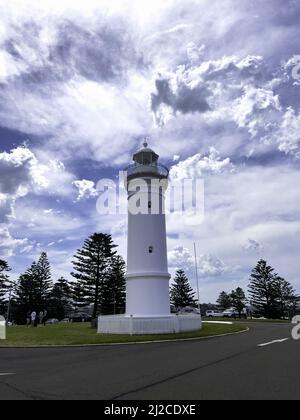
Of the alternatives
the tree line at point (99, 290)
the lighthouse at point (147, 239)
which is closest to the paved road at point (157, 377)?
the lighthouse at point (147, 239)

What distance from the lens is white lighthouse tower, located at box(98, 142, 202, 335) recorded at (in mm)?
24344

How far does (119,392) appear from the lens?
747cm

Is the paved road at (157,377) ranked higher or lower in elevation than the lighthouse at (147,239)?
lower

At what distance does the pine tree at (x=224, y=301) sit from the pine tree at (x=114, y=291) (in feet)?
142

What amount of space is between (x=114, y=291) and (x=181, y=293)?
75.5ft

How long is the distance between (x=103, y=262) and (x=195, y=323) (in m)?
36.8

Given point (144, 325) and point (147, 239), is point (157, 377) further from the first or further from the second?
point (147, 239)

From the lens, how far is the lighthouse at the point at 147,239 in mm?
26016

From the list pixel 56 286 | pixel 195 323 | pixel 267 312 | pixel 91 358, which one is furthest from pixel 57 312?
pixel 91 358

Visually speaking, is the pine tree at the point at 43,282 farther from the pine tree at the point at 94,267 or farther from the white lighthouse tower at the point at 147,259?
the white lighthouse tower at the point at 147,259

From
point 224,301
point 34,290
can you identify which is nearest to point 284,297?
point 224,301

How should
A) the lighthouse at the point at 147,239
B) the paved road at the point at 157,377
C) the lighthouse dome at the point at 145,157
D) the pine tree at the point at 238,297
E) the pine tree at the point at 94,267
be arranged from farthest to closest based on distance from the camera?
the pine tree at the point at 238,297, the pine tree at the point at 94,267, the lighthouse dome at the point at 145,157, the lighthouse at the point at 147,239, the paved road at the point at 157,377

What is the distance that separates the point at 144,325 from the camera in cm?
2348
